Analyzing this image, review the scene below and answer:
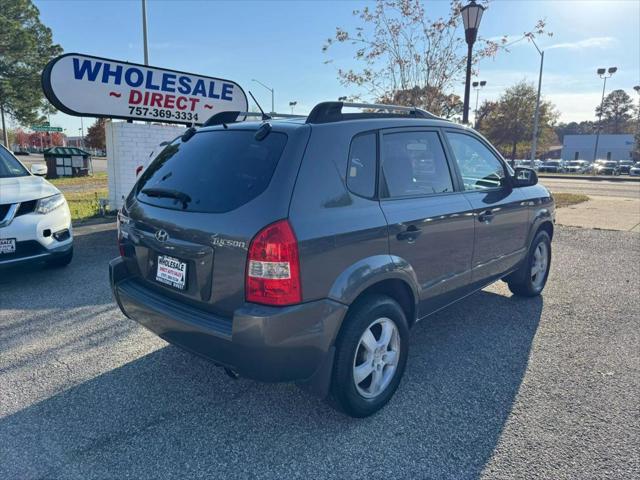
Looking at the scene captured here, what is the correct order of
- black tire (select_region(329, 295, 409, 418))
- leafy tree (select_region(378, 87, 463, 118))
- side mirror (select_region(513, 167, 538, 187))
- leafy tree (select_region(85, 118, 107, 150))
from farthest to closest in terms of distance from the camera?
leafy tree (select_region(85, 118, 107, 150)) < leafy tree (select_region(378, 87, 463, 118)) < side mirror (select_region(513, 167, 538, 187)) < black tire (select_region(329, 295, 409, 418))

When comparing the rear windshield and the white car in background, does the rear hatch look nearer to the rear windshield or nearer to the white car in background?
the rear windshield

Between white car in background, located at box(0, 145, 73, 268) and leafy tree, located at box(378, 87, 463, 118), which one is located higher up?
leafy tree, located at box(378, 87, 463, 118)

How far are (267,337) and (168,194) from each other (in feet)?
3.68

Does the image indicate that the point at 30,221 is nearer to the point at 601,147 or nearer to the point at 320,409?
the point at 320,409

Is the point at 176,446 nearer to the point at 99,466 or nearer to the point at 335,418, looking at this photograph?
the point at 99,466

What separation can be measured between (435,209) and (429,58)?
403 inches

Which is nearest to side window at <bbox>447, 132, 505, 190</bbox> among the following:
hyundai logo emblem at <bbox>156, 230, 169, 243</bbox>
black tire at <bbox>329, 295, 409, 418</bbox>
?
black tire at <bbox>329, 295, 409, 418</bbox>

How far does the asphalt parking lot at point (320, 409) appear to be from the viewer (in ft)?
7.54

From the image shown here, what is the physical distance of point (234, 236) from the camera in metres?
2.22

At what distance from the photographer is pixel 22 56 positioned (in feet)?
99.4

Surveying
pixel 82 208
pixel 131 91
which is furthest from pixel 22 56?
pixel 131 91

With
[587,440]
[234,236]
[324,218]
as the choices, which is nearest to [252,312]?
[234,236]

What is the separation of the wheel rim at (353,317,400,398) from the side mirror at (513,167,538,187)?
7.31 ft

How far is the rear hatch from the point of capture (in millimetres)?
2236
